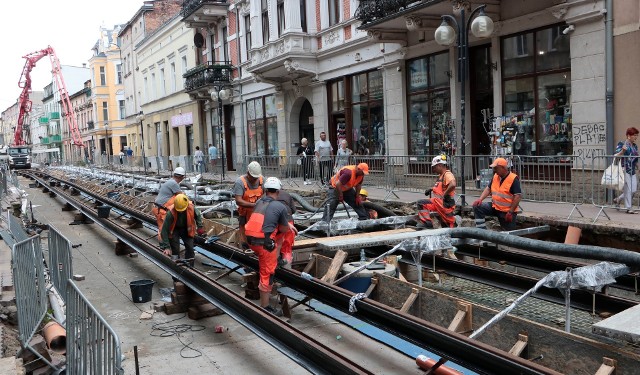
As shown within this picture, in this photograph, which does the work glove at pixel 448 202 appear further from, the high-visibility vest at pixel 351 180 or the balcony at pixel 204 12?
the balcony at pixel 204 12

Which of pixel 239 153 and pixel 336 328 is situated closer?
pixel 336 328

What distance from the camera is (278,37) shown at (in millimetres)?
24172

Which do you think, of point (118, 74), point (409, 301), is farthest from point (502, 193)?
point (118, 74)

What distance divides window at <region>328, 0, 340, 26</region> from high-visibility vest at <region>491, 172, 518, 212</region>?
13.7m

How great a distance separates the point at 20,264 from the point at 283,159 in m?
14.9

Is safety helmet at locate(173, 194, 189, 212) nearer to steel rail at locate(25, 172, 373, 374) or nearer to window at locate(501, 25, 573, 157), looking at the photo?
steel rail at locate(25, 172, 373, 374)

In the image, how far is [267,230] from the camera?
6.94 m

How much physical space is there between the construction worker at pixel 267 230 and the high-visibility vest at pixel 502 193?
13.3 ft

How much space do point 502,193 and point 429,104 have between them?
866cm

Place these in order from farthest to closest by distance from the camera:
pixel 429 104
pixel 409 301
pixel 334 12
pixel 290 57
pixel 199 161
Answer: pixel 199 161 → pixel 290 57 → pixel 334 12 → pixel 429 104 → pixel 409 301

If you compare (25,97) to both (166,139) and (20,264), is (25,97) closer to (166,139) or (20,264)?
(166,139)

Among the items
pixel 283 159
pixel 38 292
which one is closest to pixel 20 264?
pixel 38 292

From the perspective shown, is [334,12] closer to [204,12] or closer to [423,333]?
[204,12]

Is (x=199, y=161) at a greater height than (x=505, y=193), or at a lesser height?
greater
